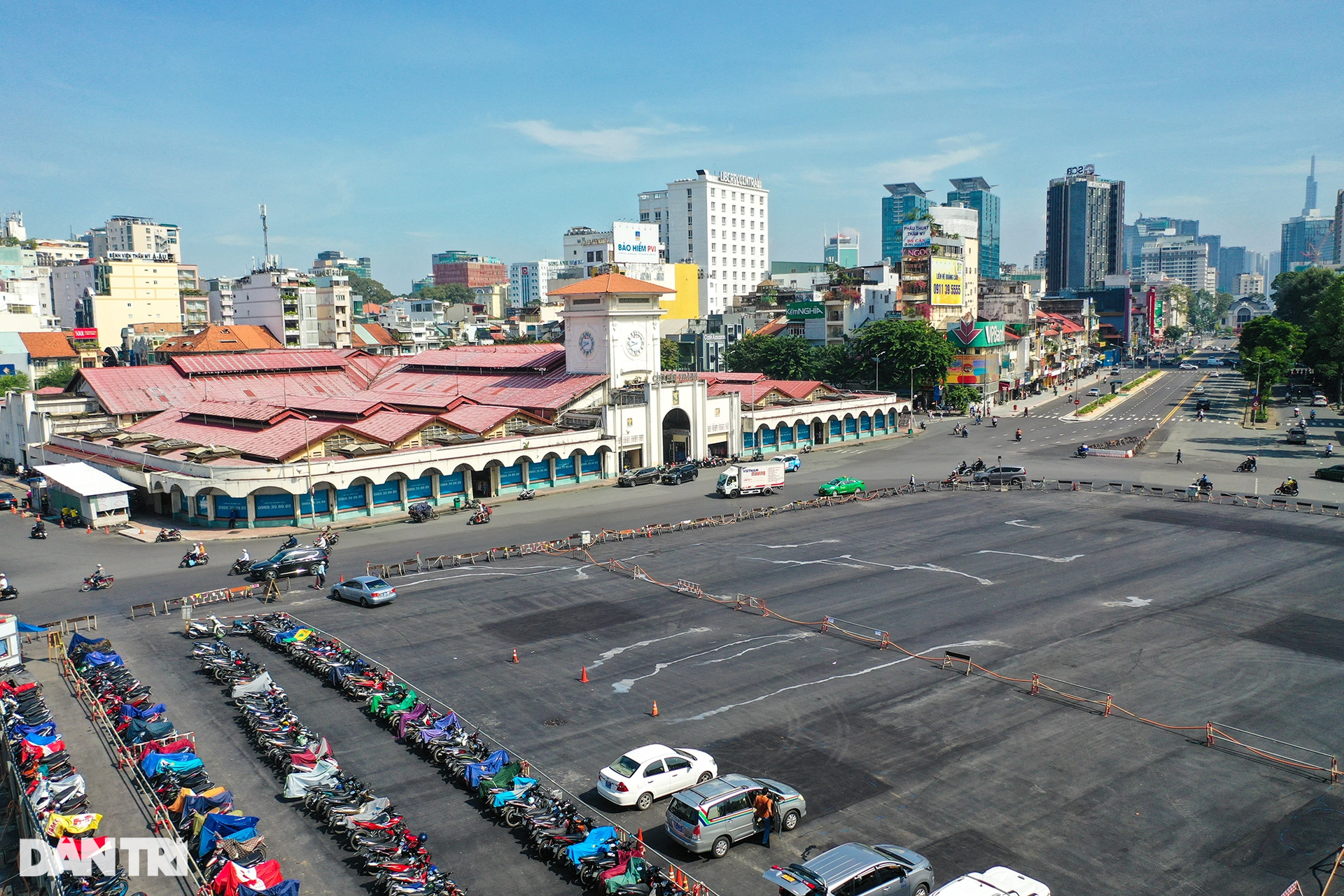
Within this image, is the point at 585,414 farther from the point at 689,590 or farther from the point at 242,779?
the point at 242,779

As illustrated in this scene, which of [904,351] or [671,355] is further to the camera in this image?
[671,355]

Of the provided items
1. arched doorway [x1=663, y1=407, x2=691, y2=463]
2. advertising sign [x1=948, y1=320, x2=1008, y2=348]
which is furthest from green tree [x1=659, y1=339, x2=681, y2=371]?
arched doorway [x1=663, y1=407, x2=691, y2=463]

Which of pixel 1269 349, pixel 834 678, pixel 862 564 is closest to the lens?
pixel 834 678

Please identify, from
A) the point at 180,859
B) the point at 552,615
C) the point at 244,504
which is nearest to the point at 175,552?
the point at 244,504

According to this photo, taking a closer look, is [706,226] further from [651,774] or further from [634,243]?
[651,774]

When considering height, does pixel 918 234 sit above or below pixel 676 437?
above

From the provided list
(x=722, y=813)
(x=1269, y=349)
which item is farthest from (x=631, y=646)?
(x=1269, y=349)
